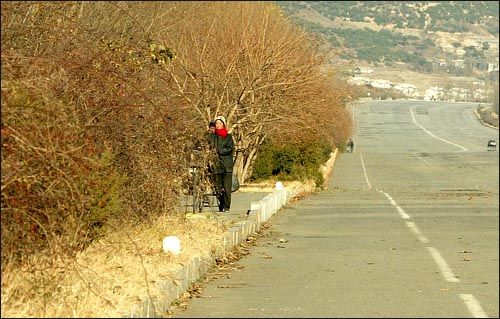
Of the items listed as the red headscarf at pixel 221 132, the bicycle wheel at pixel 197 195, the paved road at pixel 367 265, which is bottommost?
the paved road at pixel 367 265

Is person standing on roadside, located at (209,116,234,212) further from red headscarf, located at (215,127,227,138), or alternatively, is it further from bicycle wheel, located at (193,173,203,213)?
bicycle wheel, located at (193,173,203,213)

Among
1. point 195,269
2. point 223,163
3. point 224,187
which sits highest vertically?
point 223,163

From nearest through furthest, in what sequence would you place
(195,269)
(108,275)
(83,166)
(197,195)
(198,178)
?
1. (83,166)
2. (108,275)
3. (195,269)
4. (198,178)
5. (197,195)

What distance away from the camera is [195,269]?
11.9m

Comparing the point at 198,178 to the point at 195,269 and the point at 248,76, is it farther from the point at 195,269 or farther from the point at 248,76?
the point at 248,76

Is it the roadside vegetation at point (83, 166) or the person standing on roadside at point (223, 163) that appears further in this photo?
the person standing on roadside at point (223, 163)

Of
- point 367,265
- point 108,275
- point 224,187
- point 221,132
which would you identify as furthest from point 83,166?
point 221,132

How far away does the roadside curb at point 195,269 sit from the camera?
30.2 feet

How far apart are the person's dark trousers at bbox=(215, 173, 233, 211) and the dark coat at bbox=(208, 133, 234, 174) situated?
144 mm

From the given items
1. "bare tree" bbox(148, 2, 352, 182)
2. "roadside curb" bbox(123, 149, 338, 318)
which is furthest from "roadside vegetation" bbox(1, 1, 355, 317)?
"bare tree" bbox(148, 2, 352, 182)

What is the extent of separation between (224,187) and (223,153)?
58cm

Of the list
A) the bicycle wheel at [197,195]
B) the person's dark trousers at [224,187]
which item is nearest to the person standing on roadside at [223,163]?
the person's dark trousers at [224,187]

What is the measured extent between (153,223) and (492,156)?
74246mm

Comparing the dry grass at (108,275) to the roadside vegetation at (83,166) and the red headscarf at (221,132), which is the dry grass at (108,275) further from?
the red headscarf at (221,132)
